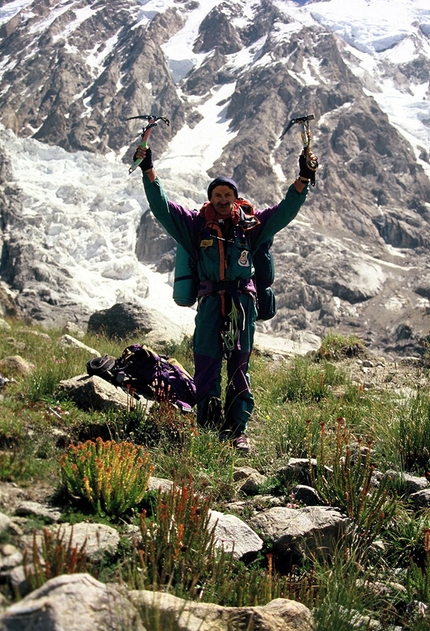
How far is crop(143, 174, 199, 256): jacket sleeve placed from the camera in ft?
14.8

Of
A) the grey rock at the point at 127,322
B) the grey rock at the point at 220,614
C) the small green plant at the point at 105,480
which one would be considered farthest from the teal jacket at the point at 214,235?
the grey rock at the point at 127,322

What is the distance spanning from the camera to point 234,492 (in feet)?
10.8

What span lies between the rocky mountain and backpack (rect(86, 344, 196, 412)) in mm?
53444

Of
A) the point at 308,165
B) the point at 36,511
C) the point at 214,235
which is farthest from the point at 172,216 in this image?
the point at 36,511

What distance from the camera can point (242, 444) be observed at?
13.3 ft

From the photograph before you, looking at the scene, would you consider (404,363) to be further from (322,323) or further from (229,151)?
(229,151)

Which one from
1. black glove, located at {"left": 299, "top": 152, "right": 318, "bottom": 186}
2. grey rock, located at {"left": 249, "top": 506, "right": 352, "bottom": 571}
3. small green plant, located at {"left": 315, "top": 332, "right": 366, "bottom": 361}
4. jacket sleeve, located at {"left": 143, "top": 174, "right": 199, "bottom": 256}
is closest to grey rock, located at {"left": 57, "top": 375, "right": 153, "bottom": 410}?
jacket sleeve, located at {"left": 143, "top": 174, "right": 199, "bottom": 256}

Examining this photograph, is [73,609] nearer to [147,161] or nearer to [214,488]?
[214,488]

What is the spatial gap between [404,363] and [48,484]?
6658mm

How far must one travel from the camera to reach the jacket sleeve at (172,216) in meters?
4.52

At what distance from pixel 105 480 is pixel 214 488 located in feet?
2.65

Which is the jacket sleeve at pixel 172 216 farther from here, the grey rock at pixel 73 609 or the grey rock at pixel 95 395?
the grey rock at pixel 73 609

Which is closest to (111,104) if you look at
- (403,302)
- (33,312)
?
(403,302)

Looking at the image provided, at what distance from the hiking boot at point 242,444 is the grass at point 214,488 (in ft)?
0.24
